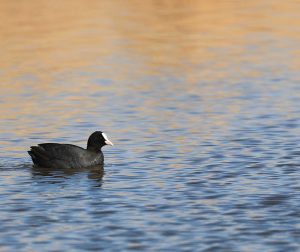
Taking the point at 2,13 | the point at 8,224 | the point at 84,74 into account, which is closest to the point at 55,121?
the point at 84,74

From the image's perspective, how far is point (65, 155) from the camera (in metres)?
21.9

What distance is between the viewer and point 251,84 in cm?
3088

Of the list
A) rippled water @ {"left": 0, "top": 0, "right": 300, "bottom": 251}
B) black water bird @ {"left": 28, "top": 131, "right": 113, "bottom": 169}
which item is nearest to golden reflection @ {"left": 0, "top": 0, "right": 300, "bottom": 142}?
rippled water @ {"left": 0, "top": 0, "right": 300, "bottom": 251}

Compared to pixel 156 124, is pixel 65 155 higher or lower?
lower

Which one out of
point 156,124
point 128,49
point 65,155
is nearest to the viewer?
point 65,155

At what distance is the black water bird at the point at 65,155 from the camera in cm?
2191

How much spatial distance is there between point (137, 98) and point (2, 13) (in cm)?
1815

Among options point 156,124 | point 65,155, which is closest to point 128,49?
point 156,124

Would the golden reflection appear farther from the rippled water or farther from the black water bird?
the black water bird

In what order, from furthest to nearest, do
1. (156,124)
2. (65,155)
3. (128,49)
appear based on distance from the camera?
(128,49) → (156,124) → (65,155)

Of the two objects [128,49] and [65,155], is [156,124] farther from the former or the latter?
[128,49]

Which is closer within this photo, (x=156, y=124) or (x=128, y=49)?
(x=156, y=124)

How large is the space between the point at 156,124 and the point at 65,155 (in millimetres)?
4333

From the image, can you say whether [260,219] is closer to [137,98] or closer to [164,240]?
[164,240]
